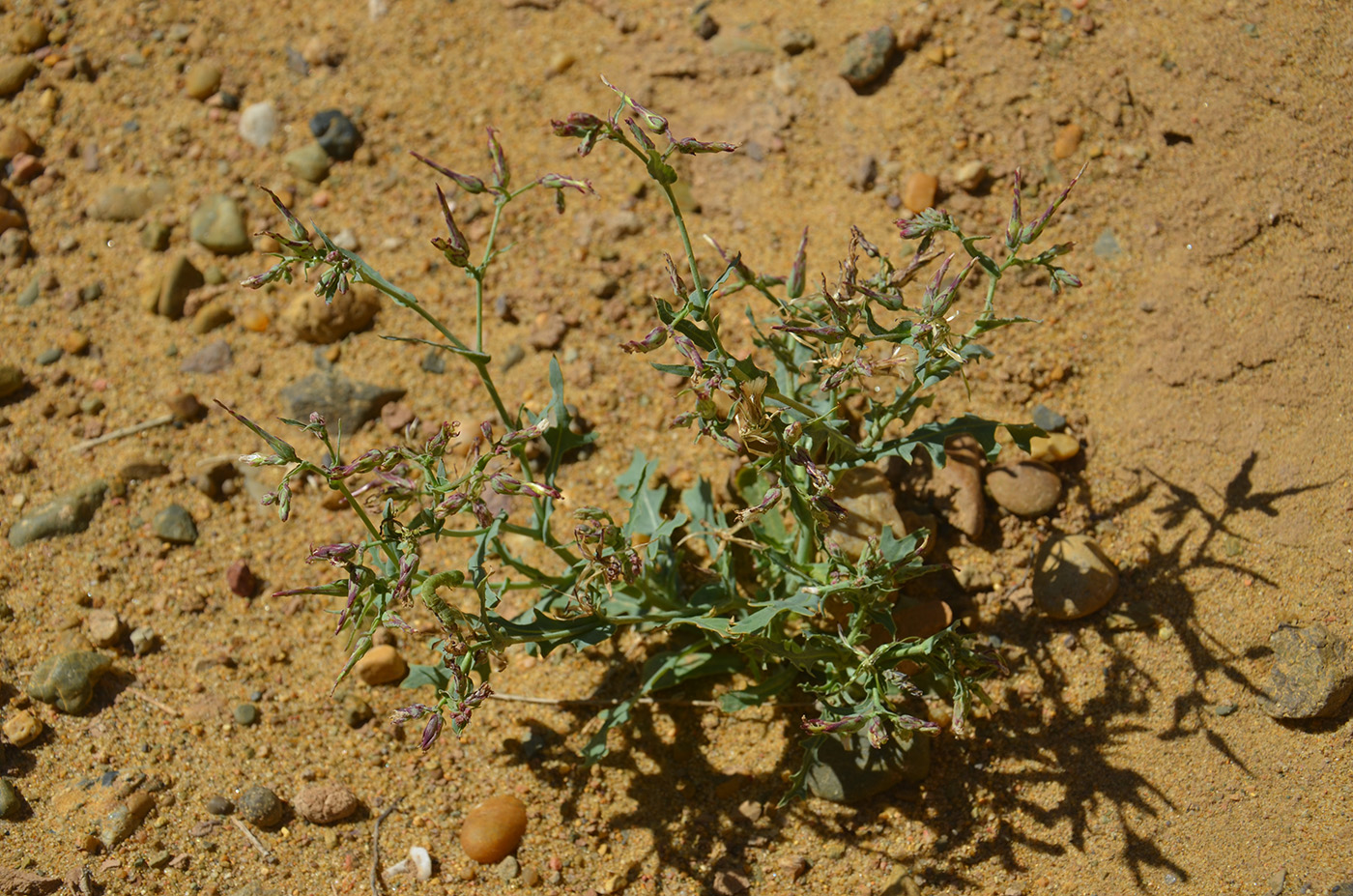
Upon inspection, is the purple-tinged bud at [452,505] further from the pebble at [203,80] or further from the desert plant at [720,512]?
the pebble at [203,80]

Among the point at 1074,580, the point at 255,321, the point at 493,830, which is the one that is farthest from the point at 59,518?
the point at 1074,580

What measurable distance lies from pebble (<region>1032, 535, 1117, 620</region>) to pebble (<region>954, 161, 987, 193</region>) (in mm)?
1526

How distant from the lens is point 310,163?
4.61 metres

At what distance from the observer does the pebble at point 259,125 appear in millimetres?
4727

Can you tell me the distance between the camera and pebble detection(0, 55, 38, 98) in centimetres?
492

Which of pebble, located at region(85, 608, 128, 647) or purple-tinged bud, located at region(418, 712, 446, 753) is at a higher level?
purple-tinged bud, located at region(418, 712, 446, 753)

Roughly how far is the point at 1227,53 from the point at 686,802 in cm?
345

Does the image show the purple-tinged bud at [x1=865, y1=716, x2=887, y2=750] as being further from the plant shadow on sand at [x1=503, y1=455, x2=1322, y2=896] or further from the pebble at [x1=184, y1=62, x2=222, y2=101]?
the pebble at [x1=184, y1=62, x2=222, y2=101]

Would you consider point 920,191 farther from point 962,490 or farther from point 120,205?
point 120,205

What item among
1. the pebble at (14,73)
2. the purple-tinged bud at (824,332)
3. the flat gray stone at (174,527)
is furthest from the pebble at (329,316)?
the purple-tinged bud at (824,332)

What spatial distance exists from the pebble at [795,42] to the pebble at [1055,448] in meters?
2.08

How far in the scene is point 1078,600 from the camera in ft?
10.6

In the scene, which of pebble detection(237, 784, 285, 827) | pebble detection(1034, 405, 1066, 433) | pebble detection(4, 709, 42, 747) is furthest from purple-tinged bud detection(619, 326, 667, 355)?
pebble detection(4, 709, 42, 747)

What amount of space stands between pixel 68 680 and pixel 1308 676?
4.02 metres
